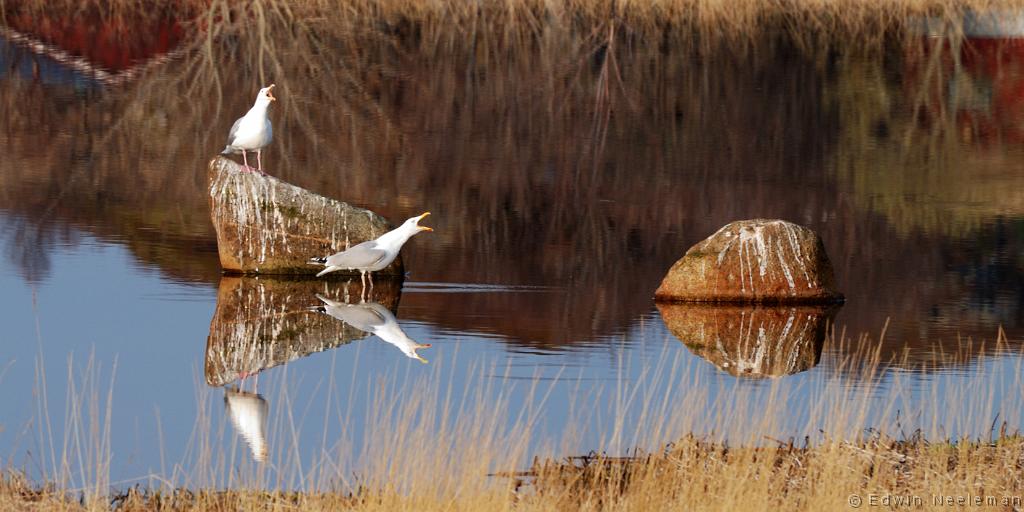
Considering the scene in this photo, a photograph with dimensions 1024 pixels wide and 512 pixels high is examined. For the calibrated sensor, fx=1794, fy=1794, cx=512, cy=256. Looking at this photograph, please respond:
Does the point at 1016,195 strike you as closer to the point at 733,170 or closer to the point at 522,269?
the point at 733,170

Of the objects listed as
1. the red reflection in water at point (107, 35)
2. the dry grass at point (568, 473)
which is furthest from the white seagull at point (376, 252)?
the red reflection in water at point (107, 35)

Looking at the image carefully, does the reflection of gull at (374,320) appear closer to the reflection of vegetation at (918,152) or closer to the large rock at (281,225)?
the large rock at (281,225)

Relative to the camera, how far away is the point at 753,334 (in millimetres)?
13125

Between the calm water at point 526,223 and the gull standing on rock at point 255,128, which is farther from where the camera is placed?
the gull standing on rock at point 255,128

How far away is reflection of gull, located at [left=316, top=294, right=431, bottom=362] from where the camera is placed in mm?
12406

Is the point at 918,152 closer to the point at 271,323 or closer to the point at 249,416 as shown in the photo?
the point at 271,323

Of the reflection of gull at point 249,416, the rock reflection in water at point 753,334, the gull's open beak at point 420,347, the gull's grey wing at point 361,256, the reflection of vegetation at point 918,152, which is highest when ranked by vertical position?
the reflection of vegetation at point 918,152

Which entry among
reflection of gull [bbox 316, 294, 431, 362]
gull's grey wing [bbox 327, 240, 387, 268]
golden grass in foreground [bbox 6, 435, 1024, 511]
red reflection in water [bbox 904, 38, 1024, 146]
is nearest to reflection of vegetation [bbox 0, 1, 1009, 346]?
reflection of gull [bbox 316, 294, 431, 362]

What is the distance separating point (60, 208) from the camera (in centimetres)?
1942

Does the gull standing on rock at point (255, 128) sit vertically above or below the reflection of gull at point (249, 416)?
above

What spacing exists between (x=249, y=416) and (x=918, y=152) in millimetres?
18554

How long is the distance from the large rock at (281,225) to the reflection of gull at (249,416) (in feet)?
14.0

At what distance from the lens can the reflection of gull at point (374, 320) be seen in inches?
488

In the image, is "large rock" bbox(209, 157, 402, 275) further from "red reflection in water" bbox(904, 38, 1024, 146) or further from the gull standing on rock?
"red reflection in water" bbox(904, 38, 1024, 146)
